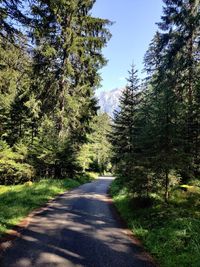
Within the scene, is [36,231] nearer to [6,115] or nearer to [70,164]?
[70,164]

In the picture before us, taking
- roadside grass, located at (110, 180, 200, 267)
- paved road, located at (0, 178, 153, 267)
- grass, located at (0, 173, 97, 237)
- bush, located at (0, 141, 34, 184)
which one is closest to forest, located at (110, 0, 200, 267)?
roadside grass, located at (110, 180, 200, 267)

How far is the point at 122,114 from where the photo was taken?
85.7 ft

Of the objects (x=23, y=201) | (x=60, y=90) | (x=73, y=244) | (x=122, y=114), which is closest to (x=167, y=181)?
(x=73, y=244)

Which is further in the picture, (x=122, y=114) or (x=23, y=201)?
(x=122, y=114)

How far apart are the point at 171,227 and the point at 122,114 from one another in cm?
1730

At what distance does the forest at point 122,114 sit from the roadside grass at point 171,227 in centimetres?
4

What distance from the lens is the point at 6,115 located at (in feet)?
107

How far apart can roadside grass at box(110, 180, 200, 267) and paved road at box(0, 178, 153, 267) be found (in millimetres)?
556

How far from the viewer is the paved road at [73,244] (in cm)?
732

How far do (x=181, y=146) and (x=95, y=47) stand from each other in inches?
639

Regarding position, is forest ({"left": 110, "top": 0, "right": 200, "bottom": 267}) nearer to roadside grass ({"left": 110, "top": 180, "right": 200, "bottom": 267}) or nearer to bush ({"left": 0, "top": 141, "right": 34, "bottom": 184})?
roadside grass ({"left": 110, "top": 180, "right": 200, "bottom": 267})

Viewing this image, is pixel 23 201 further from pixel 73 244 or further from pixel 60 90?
pixel 60 90

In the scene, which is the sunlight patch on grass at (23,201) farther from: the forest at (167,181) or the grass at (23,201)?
the forest at (167,181)

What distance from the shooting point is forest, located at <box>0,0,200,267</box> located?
10828 millimetres
